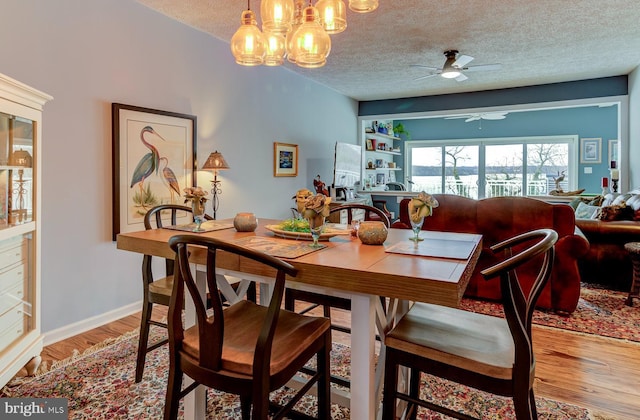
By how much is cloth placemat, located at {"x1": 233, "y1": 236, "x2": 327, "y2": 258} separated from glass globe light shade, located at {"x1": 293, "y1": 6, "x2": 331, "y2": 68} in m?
0.95

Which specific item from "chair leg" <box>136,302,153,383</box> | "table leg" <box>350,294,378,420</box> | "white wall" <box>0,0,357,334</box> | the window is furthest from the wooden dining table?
the window

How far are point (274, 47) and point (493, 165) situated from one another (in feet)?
25.9

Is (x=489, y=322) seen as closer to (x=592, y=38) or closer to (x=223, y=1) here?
(x=223, y=1)

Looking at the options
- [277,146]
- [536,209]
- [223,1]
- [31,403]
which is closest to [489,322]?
[536,209]

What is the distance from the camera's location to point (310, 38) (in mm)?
1812

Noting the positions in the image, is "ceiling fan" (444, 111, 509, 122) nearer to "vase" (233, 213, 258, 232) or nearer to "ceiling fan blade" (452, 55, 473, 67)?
"ceiling fan blade" (452, 55, 473, 67)

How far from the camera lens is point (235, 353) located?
121 centimetres

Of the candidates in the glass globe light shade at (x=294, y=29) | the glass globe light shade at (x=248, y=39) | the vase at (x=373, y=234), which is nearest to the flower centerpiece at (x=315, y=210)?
the vase at (x=373, y=234)

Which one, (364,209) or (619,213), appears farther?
(619,213)

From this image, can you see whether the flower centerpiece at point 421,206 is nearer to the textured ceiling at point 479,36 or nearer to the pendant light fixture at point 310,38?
the pendant light fixture at point 310,38

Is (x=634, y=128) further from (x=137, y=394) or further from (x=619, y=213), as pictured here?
(x=137, y=394)

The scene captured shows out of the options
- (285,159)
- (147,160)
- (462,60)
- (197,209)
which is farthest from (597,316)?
(147,160)

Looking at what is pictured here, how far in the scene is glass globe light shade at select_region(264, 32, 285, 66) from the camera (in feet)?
6.98

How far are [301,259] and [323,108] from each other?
469cm
